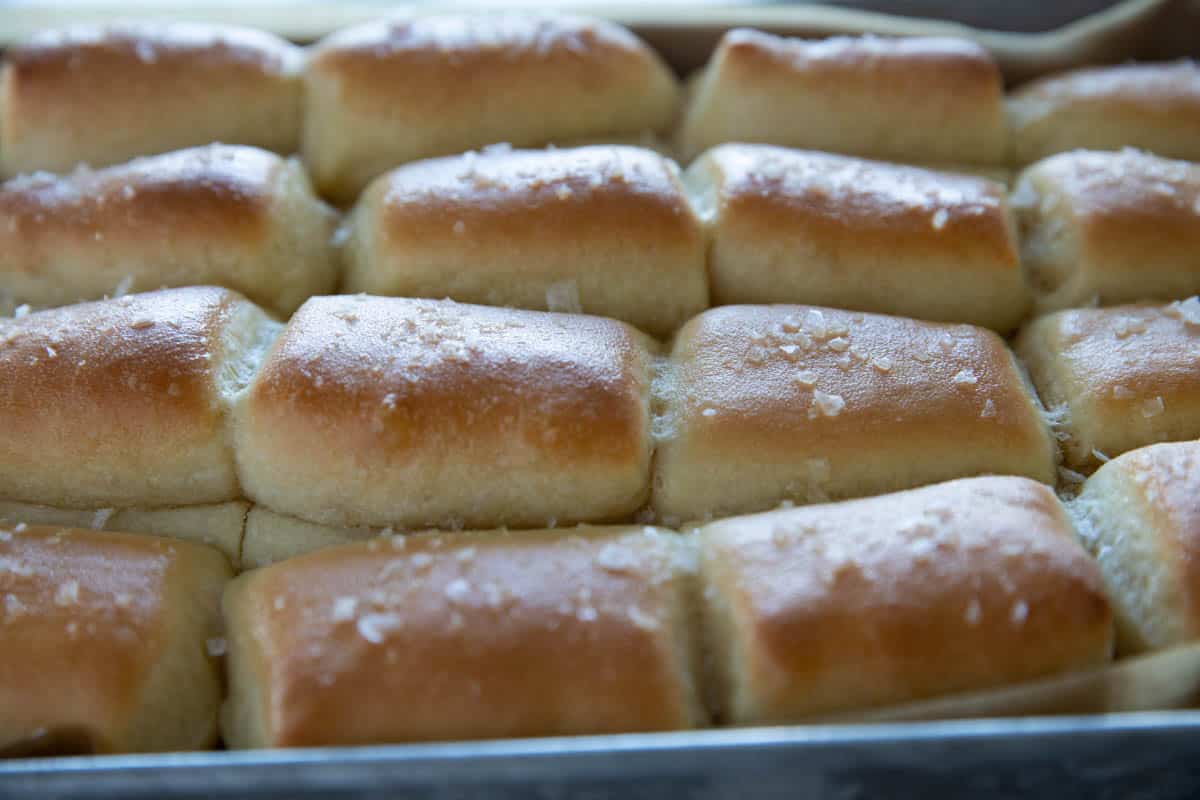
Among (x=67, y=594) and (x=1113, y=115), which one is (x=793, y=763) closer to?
(x=67, y=594)

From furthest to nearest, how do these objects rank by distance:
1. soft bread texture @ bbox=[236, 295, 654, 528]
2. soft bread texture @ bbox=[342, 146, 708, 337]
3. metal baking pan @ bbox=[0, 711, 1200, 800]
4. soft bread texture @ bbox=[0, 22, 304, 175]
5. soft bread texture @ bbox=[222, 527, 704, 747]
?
soft bread texture @ bbox=[0, 22, 304, 175] < soft bread texture @ bbox=[342, 146, 708, 337] < soft bread texture @ bbox=[236, 295, 654, 528] < soft bread texture @ bbox=[222, 527, 704, 747] < metal baking pan @ bbox=[0, 711, 1200, 800]

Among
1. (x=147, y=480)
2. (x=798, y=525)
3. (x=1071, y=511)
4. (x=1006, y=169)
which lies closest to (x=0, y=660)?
(x=147, y=480)

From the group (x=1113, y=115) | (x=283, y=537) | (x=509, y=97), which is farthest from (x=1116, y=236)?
(x=283, y=537)

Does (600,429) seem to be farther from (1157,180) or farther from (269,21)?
(269,21)

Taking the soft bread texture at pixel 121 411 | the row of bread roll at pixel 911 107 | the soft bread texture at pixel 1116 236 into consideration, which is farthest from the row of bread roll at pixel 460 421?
the row of bread roll at pixel 911 107

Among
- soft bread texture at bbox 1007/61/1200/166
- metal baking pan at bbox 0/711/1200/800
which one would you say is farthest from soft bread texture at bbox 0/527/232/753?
soft bread texture at bbox 1007/61/1200/166

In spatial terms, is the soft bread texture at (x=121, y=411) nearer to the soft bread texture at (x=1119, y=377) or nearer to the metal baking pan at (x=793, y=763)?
the metal baking pan at (x=793, y=763)

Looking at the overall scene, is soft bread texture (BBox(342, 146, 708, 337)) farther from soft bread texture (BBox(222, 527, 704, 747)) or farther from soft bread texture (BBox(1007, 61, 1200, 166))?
soft bread texture (BBox(1007, 61, 1200, 166))
